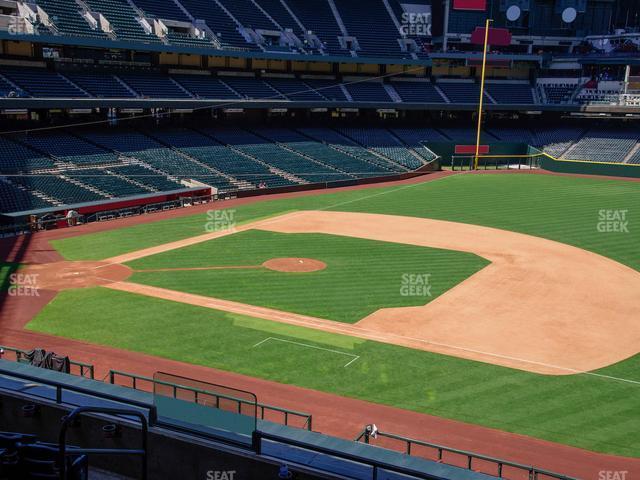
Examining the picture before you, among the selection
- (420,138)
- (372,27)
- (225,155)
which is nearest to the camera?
(225,155)

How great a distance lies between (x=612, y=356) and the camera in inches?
732

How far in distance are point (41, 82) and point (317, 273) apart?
33.9 metres

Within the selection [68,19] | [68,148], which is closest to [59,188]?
[68,148]

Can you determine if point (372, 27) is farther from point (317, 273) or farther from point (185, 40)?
point (317, 273)

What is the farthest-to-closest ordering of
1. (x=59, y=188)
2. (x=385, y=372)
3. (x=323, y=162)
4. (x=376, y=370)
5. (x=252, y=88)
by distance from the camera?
(x=252, y=88) < (x=323, y=162) < (x=59, y=188) < (x=376, y=370) < (x=385, y=372)

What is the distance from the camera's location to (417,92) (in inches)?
→ 2948

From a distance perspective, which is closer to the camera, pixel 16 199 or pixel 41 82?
pixel 16 199

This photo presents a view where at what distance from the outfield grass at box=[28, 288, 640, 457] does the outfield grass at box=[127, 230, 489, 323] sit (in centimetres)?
255

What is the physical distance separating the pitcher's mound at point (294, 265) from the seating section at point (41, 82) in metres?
29.0

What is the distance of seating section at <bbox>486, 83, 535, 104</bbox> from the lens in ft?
252

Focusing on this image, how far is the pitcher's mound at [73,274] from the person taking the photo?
81.7 feet

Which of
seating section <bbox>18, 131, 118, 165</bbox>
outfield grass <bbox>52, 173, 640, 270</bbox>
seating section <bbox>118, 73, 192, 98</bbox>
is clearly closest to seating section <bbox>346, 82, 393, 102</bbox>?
outfield grass <bbox>52, 173, 640, 270</bbox>

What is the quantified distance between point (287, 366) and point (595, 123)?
7141 centimetres

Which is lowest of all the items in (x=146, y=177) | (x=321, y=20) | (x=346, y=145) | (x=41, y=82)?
(x=146, y=177)
